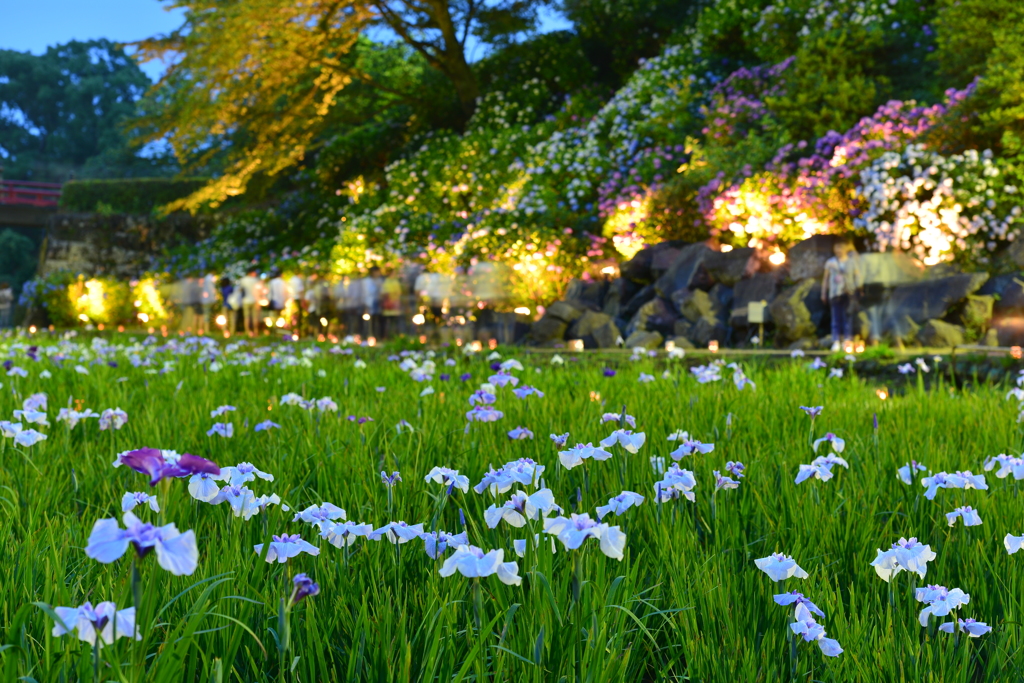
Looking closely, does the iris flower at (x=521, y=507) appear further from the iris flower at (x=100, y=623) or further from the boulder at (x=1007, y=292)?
the boulder at (x=1007, y=292)

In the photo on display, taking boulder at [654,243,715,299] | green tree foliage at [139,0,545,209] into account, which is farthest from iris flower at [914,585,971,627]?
green tree foliage at [139,0,545,209]

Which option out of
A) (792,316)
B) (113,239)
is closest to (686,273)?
(792,316)

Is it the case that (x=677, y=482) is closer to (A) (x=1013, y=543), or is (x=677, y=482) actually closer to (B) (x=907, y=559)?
(B) (x=907, y=559)

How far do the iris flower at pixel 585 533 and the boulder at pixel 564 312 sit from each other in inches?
403

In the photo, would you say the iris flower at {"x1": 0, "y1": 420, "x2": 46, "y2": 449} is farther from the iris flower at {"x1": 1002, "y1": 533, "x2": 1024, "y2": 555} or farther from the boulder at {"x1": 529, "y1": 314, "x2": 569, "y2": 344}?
the boulder at {"x1": 529, "y1": 314, "x2": 569, "y2": 344}

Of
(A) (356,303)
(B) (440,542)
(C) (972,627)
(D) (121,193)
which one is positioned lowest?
(C) (972,627)

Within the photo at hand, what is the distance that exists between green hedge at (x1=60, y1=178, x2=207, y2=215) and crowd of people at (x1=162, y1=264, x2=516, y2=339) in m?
13.3

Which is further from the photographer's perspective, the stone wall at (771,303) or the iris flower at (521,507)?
the stone wall at (771,303)

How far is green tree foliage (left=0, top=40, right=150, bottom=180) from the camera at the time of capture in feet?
175

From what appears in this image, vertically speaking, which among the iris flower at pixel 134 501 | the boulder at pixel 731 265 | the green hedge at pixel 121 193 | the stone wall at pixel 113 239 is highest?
the green hedge at pixel 121 193

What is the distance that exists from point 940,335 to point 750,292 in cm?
264

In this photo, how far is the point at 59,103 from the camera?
184 feet

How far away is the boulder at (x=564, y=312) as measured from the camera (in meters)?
11.5

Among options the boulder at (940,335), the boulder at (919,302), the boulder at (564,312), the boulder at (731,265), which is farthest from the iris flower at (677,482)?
the boulder at (564,312)
